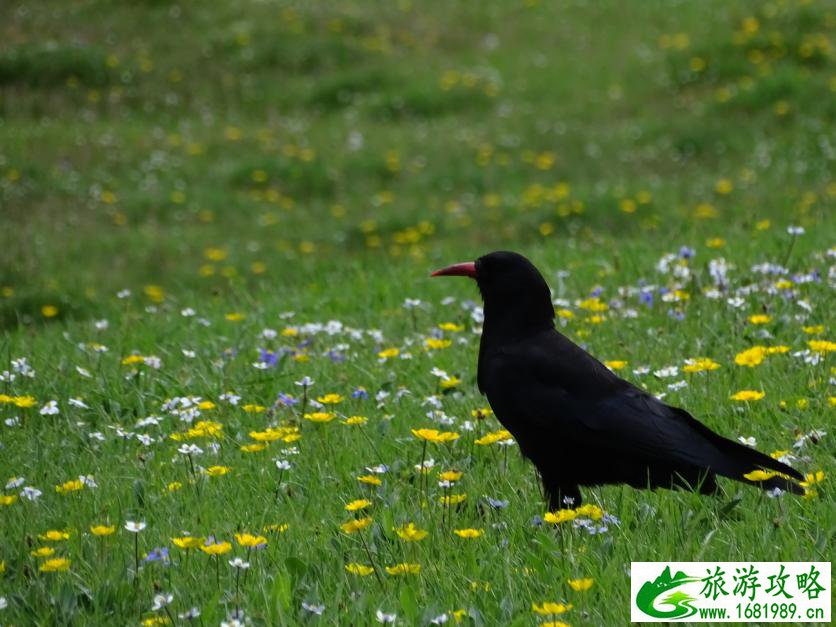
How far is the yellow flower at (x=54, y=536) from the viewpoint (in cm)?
309

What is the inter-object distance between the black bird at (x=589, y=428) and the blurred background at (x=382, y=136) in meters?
3.28

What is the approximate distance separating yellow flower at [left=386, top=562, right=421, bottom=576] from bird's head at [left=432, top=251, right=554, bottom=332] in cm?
107

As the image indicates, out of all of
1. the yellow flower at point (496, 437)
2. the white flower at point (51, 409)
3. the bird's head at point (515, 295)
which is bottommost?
the yellow flower at point (496, 437)

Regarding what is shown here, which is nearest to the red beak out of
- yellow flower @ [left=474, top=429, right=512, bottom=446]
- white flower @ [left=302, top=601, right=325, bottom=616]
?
yellow flower @ [left=474, top=429, right=512, bottom=446]

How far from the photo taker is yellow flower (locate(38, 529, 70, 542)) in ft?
10.1

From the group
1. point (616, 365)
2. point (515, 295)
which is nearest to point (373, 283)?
point (616, 365)

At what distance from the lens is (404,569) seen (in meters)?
2.98

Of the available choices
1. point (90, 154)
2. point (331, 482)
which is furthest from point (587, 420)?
point (90, 154)

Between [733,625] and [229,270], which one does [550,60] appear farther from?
[733,625]

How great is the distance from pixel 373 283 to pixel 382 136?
645 cm

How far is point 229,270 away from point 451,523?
255 inches

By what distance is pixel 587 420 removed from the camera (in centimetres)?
345

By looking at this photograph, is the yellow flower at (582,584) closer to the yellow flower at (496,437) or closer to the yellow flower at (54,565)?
the yellow flower at (496,437)

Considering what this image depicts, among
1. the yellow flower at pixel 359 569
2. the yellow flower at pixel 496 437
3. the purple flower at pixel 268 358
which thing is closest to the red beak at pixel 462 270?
the yellow flower at pixel 496 437
